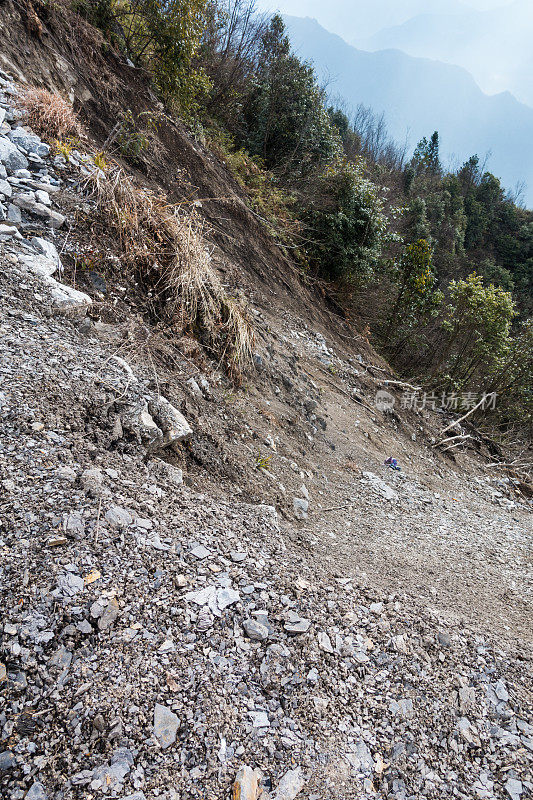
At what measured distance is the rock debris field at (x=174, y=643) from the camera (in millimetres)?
1269

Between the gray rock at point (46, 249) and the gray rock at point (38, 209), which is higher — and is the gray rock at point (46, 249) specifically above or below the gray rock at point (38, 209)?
below

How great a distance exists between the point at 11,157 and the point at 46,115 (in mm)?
819

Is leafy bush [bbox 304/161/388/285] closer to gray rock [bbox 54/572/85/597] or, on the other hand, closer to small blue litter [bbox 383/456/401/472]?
small blue litter [bbox 383/456/401/472]

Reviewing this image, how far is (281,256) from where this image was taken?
7.19m

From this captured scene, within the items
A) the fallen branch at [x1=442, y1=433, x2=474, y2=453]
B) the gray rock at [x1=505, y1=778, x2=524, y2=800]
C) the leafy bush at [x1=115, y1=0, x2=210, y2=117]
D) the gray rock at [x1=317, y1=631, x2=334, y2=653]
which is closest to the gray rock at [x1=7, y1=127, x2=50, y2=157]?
the leafy bush at [x1=115, y1=0, x2=210, y2=117]

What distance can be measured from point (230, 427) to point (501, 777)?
2.45 metres

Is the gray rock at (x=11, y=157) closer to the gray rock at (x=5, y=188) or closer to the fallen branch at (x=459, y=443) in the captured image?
the gray rock at (x=5, y=188)

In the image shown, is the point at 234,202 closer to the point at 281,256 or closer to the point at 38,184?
the point at 281,256

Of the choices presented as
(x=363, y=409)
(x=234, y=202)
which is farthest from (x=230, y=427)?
(x=234, y=202)

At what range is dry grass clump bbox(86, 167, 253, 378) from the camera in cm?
336

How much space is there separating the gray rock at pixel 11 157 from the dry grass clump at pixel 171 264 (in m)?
0.48

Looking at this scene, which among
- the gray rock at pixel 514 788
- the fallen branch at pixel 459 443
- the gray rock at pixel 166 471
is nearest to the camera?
the gray rock at pixel 514 788

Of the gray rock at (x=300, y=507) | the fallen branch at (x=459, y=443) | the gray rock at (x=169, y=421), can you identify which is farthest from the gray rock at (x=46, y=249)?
the fallen branch at (x=459, y=443)

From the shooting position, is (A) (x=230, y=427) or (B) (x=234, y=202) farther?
(B) (x=234, y=202)
